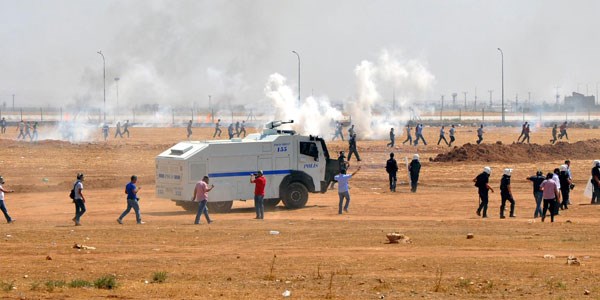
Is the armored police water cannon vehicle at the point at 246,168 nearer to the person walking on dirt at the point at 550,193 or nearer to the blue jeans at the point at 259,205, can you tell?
the blue jeans at the point at 259,205

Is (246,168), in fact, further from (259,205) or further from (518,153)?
(518,153)

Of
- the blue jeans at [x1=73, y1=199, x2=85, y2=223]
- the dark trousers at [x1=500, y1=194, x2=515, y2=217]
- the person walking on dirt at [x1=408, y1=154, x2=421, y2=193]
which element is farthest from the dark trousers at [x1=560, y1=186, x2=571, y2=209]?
the blue jeans at [x1=73, y1=199, x2=85, y2=223]

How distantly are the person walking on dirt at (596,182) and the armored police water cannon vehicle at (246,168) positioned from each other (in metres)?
8.38

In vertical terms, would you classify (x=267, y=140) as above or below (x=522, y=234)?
above

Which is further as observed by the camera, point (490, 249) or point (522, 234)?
point (522, 234)

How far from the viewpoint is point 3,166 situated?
2069 inches

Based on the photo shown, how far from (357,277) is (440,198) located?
19320mm

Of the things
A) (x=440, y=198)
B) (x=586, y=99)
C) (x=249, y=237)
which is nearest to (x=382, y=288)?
(x=249, y=237)

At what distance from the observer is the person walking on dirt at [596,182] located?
34.2 m

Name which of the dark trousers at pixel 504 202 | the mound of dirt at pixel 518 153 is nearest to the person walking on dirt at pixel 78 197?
the dark trousers at pixel 504 202

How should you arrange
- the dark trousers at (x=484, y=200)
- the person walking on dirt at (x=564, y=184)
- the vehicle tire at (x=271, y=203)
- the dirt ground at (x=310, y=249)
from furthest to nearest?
1. the vehicle tire at (x=271, y=203)
2. the person walking on dirt at (x=564, y=184)
3. the dark trousers at (x=484, y=200)
4. the dirt ground at (x=310, y=249)

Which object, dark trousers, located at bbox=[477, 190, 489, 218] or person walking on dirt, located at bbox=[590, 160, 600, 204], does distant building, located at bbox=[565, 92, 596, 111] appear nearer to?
person walking on dirt, located at bbox=[590, 160, 600, 204]

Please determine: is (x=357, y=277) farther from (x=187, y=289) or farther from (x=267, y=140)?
(x=267, y=140)

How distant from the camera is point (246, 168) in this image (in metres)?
33.2
